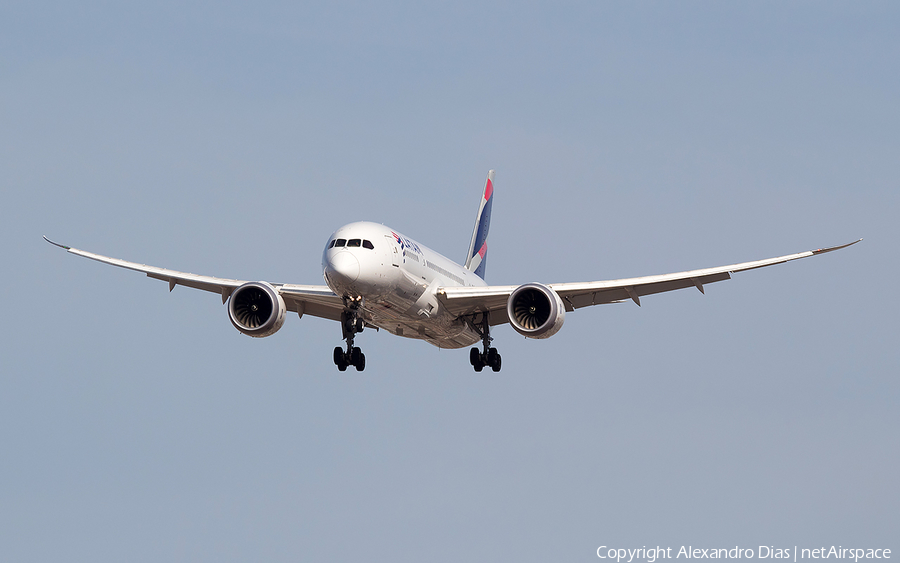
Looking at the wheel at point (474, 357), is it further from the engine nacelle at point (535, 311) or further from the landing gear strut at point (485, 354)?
the engine nacelle at point (535, 311)

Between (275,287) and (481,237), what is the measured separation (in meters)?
17.3

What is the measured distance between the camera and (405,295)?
122 ft

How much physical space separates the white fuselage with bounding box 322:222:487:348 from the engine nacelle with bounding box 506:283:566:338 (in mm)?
2923

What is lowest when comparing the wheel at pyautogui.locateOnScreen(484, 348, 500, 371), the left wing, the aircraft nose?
the wheel at pyautogui.locateOnScreen(484, 348, 500, 371)

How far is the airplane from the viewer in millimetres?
35219

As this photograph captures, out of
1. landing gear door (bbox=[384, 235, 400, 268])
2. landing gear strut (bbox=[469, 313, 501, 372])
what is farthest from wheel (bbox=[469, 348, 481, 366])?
landing gear door (bbox=[384, 235, 400, 268])

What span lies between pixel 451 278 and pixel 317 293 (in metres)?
5.27

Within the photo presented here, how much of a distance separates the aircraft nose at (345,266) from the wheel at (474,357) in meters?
9.54

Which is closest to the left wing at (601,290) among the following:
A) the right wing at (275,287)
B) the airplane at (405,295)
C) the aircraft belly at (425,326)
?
the airplane at (405,295)

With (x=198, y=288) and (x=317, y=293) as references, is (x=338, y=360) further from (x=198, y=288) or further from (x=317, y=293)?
(x=198, y=288)

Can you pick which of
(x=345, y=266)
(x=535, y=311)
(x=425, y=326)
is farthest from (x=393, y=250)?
(x=535, y=311)

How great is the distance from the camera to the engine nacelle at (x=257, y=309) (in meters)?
37.7

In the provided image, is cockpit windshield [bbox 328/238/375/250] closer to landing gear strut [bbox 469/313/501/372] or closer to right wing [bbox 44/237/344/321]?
right wing [bbox 44/237/344/321]

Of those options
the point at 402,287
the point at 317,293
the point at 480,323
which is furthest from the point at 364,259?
the point at 480,323
